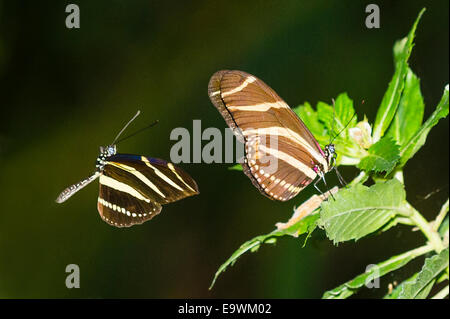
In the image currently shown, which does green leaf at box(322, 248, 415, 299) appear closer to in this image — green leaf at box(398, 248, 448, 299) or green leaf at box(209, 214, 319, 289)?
green leaf at box(398, 248, 448, 299)

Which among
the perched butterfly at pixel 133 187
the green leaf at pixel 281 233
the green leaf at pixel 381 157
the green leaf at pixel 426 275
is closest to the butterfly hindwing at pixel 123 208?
the perched butterfly at pixel 133 187

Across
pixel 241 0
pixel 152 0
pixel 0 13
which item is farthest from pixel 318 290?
pixel 0 13

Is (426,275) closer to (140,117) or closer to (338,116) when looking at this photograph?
(338,116)

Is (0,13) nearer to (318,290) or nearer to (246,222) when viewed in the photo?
(246,222)

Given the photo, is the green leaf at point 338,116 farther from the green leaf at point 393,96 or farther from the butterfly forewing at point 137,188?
the butterfly forewing at point 137,188

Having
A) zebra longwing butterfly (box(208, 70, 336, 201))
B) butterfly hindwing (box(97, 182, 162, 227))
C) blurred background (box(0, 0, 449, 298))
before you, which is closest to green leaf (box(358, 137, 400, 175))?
zebra longwing butterfly (box(208, 70, 336, 201))

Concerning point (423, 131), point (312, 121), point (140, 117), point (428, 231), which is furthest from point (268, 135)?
point (140, 117)

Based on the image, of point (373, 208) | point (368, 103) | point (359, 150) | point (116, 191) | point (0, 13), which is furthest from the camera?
point (0, 13)

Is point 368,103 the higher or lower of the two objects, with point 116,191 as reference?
higher
